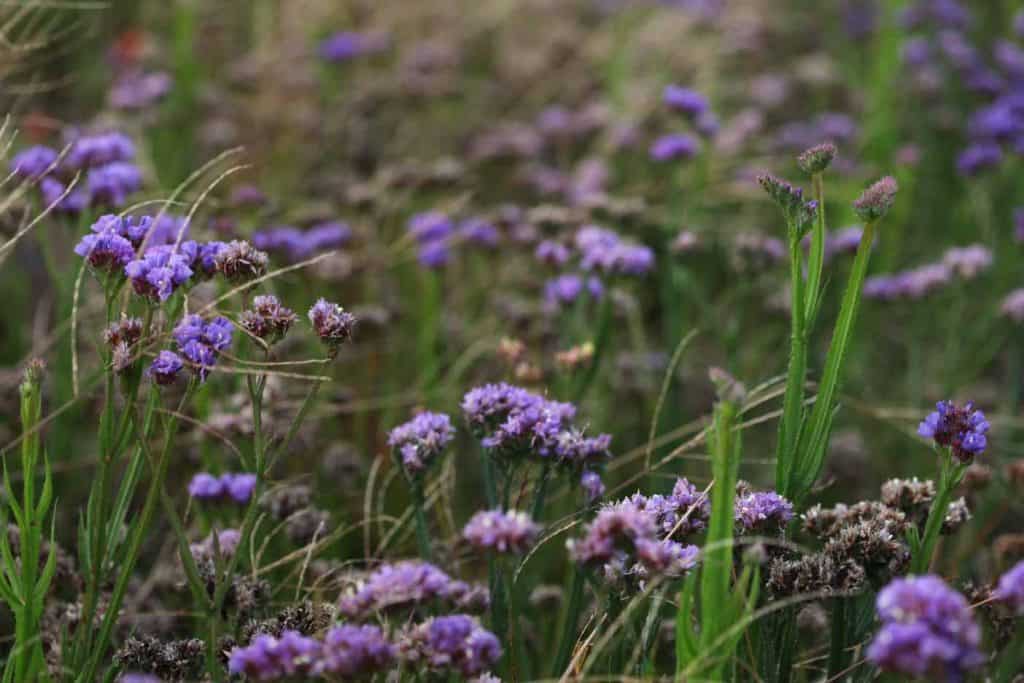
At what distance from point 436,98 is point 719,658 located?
13.8 feet

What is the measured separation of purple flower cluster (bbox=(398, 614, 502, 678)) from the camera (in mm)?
1885

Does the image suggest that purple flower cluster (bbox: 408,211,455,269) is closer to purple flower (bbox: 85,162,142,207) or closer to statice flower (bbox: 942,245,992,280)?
purple flower (bbox: 85,162,142,207)

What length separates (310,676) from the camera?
190cm

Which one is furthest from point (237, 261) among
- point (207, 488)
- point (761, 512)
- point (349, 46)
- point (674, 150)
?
point (349, 46)

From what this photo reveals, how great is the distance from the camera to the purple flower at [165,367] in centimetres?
228

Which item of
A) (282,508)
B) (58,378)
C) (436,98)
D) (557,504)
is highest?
(436,98)

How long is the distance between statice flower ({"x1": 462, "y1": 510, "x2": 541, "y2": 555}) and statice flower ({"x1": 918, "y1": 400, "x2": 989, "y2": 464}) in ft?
2.63

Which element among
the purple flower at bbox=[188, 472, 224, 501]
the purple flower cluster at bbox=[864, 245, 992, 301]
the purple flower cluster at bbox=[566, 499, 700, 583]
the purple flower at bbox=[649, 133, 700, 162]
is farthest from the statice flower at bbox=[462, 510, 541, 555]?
the purple flower at bbox=[649, 133, 700, 162]

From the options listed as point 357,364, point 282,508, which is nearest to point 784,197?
point 282,508

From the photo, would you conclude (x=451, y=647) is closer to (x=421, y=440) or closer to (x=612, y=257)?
(x=421, y=440)

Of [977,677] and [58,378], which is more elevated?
[58,378]

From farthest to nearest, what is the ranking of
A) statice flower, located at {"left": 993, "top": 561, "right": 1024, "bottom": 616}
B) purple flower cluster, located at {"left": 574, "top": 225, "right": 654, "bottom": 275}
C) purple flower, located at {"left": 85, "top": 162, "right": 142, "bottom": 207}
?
1. purple flower cluster, located at {"left": 574, "top": 225, "right": 654, "bottom": 275}
2. purple flower, located at {"left": 85, "top": 162, "right": 142, "bottom": 207}
3. statice flower, located at {"left": 993, "top": 561, "right": 1024, "bottom": 616}

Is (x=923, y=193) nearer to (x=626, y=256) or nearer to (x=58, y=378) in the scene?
(x=626, y=256)

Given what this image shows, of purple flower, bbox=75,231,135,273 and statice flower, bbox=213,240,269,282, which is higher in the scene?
purple flower, bbox=75,231,135,273
